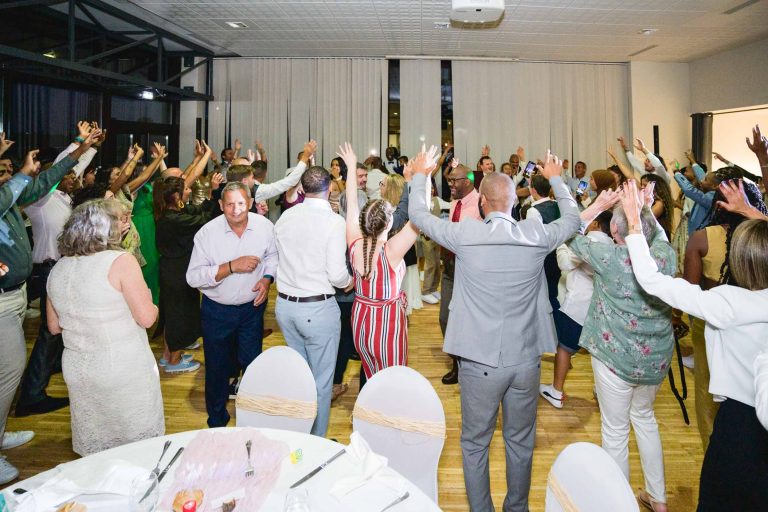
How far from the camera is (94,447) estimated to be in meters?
2.12

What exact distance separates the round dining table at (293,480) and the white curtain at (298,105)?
7.88 meters

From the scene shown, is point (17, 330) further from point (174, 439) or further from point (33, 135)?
point (33, 135)

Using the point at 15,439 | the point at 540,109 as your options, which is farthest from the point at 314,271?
the point at 540,109

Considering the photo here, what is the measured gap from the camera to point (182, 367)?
4.08 meters

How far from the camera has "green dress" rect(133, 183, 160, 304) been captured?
4487mm


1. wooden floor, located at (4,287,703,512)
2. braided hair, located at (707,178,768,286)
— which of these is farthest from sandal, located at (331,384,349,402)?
braided hair, located at (707,178,768,286)

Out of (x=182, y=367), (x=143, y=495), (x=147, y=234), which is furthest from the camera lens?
(x=147, y=234)

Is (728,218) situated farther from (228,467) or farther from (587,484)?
(228,467)

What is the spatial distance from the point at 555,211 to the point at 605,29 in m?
4.99

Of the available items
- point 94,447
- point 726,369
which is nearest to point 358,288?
point 94,447

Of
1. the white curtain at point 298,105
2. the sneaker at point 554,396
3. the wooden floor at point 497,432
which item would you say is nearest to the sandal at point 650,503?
the wooden floor at point 497,432

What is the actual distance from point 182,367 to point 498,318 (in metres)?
3.08

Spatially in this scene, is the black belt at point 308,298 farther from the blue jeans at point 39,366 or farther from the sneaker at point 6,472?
the blue jeans at point 39,366

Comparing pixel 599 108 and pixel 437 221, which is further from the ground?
pixel 599 108
